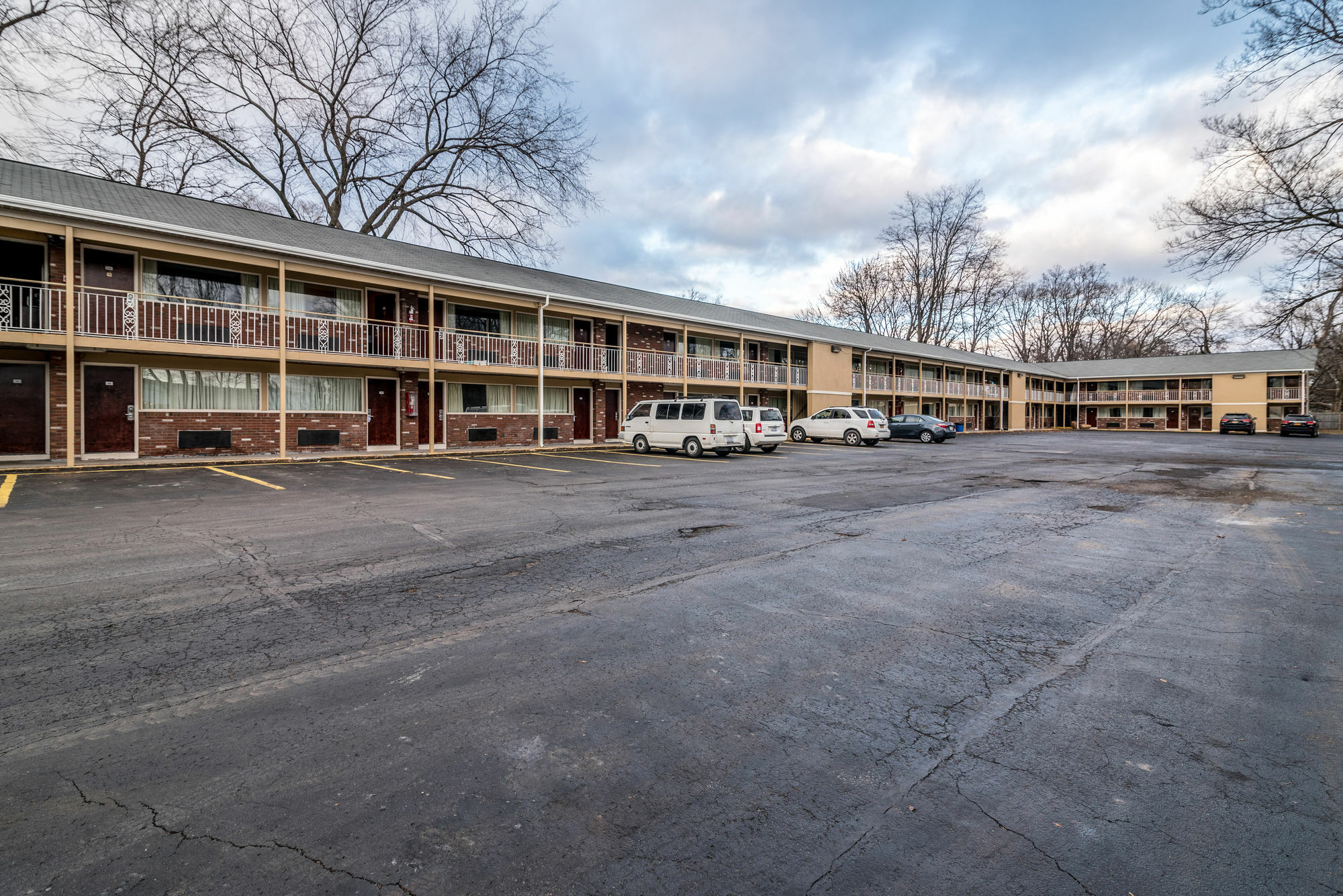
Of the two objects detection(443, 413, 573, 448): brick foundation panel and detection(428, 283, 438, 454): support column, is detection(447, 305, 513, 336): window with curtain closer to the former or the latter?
detection(428, 283, 438, 454): support column

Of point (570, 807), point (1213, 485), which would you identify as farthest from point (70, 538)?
point (1213, 485)

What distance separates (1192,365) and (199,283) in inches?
2685

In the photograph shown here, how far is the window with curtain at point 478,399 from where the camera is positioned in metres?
20.6

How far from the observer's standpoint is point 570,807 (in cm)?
234

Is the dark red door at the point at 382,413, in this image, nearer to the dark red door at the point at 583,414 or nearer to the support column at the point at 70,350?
the support column at the point at 70,350

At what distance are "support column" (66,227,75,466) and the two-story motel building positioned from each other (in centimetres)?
6

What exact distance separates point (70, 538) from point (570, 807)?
289 inches

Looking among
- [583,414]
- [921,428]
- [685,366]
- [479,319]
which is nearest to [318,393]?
[479,319]

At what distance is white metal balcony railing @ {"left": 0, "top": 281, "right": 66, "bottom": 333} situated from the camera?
13.0 meters

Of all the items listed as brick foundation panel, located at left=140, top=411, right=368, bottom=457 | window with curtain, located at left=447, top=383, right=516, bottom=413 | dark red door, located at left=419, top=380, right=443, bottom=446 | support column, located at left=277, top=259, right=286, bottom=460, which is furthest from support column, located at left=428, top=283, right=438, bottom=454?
support column, located at left=277, top=259, right=286, bottom=460

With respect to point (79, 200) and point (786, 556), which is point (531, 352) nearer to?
point (79, 200)

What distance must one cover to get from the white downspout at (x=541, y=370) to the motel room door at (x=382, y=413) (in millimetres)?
4426

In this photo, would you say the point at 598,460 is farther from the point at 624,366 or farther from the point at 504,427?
the point at 624,366

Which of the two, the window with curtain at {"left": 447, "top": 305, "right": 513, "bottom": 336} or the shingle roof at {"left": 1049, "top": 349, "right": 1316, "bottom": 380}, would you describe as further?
the shingle roof at {"left": 1049, "top": 349, "right": 1316, "bottom": 380}
